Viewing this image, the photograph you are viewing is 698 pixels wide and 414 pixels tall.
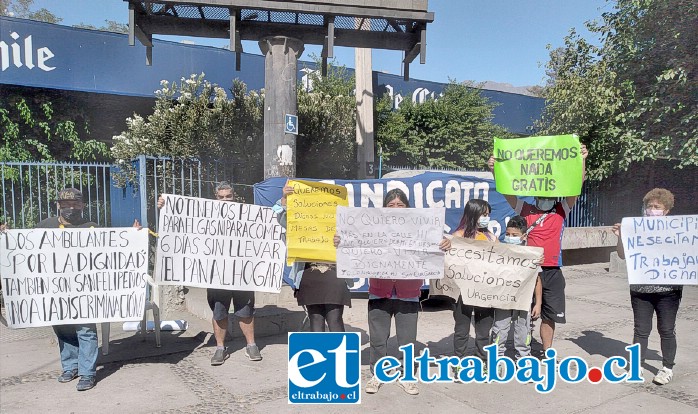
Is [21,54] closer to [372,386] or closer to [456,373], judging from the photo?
[372,386]

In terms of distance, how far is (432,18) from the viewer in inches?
314

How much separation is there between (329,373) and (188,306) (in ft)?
11.6

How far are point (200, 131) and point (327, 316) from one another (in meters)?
5.69

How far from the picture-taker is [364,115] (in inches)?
516

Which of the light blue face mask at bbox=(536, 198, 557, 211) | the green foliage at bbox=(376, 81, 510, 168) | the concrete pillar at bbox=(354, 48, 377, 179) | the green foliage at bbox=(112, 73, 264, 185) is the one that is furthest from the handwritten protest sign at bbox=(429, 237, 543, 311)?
the green foliage at bbox=(376, 81, 510, 168)

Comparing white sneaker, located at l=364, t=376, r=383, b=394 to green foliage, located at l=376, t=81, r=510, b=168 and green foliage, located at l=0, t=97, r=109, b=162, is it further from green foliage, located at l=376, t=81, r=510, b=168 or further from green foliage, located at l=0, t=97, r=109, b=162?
green foliage, located at l=376, t=81, r=510, b=168

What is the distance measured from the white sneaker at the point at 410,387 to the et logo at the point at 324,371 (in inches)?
14.8

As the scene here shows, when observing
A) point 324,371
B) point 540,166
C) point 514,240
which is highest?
point 540,166

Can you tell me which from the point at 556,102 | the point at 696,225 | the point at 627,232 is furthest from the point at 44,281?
the point at 556,102

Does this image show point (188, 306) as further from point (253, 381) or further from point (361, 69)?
point (361, 69)

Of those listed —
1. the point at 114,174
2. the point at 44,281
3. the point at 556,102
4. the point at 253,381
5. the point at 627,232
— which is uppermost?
the point at 556,102

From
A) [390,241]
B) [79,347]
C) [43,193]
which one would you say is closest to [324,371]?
[390,241]

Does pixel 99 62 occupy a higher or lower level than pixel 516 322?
higher

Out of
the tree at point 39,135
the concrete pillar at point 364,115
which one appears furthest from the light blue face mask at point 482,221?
the tree at point 39,135
